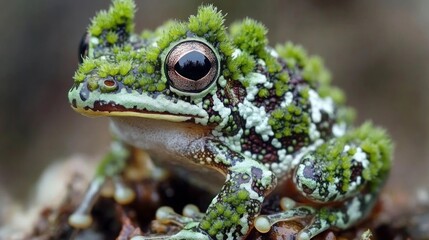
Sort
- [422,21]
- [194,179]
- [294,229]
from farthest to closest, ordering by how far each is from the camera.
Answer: [422,21]
[194,179]
[294,229]

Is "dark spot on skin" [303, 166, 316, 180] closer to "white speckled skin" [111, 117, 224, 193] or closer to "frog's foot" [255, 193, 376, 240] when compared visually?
"frog's foot" [255, 193, 376, 240]

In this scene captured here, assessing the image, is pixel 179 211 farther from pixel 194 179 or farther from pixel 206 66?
pixel 206 66

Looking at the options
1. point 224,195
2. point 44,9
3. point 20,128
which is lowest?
point 224,195

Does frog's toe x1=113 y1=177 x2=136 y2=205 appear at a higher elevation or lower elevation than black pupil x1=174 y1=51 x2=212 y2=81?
lower

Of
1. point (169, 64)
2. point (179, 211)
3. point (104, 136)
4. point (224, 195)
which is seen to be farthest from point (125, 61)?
point (104, 136)

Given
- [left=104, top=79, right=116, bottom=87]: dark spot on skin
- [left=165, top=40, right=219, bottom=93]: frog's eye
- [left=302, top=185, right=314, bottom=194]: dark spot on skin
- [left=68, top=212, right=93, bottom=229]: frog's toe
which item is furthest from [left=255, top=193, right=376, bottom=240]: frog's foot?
[left=68, top=212, right=93, bottom=229]: frog's toe

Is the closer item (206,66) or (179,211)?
(206,66)
